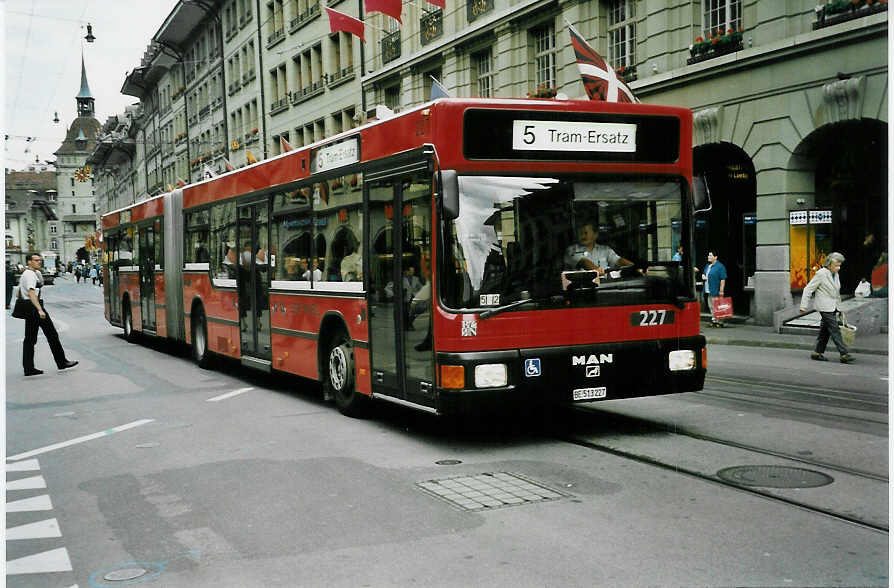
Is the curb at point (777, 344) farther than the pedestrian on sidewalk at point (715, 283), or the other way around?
the pedestrian on sidewalk at point (715, 283)

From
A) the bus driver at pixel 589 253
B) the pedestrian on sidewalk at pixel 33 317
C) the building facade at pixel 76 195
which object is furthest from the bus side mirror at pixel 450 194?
the building facade at pixel 76 195

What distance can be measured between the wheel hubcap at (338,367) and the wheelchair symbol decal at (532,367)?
2.77 m

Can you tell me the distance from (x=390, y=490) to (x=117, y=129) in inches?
4092

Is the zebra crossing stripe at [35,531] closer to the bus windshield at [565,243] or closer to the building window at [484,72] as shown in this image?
the bus windshield at [565,243]

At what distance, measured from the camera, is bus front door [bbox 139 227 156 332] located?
1892cm

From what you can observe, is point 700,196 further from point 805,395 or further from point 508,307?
point 805,395

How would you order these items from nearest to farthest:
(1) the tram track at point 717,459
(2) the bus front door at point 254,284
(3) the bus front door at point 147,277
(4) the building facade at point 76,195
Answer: (1) the tram track at point 717,459
(2) the bus front door at point 254,284
(3) the bus front door at point 147,277
(4) the building facade at point 76,195

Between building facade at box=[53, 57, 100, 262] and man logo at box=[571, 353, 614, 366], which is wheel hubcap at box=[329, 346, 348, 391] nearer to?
man logo at box=[571, 353, 614, 366]

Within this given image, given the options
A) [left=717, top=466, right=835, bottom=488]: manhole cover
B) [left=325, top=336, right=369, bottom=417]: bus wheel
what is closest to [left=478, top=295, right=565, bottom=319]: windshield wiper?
[left=717, top=466, right=835, bottom=488]: manhole cover

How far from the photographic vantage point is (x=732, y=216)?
24.7 metres

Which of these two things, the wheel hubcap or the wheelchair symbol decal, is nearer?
the wheelchair symbol decal

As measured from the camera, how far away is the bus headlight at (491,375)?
298 inches

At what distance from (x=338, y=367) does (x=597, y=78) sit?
6351 mm

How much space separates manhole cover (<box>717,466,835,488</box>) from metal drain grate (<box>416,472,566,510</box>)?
1264 millimetres
